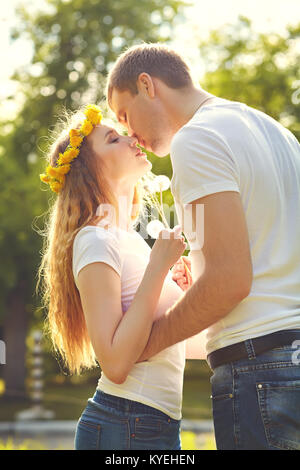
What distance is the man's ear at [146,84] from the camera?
7.93ft

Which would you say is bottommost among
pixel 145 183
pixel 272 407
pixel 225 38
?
pixel 272 407

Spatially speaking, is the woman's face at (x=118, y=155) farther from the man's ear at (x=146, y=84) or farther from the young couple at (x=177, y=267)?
the man's ear at (x=146, y=84)

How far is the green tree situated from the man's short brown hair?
43.2 ft

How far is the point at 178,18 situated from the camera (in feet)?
54.5

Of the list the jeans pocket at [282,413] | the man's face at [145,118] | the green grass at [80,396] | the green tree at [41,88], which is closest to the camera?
the jeans pocket at [282,413]

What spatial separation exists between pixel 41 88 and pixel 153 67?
14283 mm

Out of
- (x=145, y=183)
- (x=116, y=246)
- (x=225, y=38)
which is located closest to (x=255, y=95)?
(x=225, y=38)

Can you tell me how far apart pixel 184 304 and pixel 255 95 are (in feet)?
43.5

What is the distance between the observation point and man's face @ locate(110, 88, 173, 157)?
2438 millimetres

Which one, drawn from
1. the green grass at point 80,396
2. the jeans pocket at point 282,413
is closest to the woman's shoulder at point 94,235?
the jeans pocket at point 282,413

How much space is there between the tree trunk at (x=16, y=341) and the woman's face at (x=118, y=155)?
14.0 metres

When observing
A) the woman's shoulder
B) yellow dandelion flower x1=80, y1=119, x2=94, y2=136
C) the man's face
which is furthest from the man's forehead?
the woman's shoulder

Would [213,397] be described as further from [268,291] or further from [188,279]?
[188,279]

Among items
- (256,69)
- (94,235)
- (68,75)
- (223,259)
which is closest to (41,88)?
(68,75)
